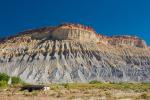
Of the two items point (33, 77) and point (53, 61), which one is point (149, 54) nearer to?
point (53, 61)

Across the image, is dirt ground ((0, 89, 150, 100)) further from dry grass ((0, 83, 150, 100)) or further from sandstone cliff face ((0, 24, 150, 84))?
sandstone cliff face ((0, 24, 150, 84))

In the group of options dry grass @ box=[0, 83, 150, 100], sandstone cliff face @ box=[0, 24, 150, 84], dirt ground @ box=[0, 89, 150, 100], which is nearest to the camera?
Answer: dirt ground @ box=[0, 89, 150, 100]

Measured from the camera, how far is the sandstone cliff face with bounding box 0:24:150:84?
140 m

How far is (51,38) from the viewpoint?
173750 millimetres

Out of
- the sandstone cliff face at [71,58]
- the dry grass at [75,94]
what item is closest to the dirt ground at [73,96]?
the dry grass at [75,94]

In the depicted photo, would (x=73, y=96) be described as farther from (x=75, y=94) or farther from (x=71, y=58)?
(x=71, y=58)

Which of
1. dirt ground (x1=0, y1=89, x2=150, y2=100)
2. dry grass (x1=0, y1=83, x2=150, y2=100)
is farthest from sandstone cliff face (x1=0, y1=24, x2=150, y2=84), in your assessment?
dirt ground (x1=0, y1=89, x2=150, y2=100)

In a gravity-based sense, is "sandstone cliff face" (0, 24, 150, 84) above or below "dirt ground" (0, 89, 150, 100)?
above

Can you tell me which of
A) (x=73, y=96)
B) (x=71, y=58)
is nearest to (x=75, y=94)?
(x=73, y=96)

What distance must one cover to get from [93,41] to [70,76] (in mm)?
39475

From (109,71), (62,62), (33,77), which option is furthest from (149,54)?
(33,77)

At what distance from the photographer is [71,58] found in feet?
498

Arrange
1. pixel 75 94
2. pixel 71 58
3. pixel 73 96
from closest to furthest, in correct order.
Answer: pixel 73 96, pixel 75 94, pixel 71 58

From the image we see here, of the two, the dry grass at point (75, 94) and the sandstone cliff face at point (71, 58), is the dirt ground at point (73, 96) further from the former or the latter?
the sandstone cliff face at point (71, 58)
